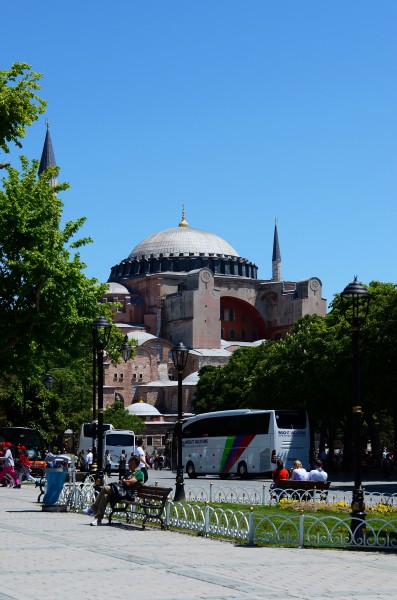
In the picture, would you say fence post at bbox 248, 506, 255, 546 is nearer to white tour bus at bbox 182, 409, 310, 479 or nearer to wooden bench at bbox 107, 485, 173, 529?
wooden bench at bbox 107, 485, 173, 529

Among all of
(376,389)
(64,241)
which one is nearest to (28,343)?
(64,241)

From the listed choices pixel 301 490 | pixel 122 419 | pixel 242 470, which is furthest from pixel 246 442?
pixel 122 419

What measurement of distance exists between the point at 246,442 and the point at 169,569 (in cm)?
3045

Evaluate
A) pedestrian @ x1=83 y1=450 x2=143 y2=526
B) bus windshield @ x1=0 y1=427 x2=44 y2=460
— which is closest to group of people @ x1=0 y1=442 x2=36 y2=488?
bus windshield @ x1=0 y1=427 x2=44 y2=460

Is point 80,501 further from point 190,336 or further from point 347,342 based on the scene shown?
point 190,336

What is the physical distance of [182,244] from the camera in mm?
126188

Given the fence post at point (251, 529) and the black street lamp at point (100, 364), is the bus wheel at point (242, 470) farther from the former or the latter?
the fence post at point (251, 529)

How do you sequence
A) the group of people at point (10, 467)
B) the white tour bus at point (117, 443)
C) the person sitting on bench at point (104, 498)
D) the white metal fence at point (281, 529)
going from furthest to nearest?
the white tour bus at point (117, 443)
the group of people at point (10, 467)
the person sitting on bench at point (104, 498)
the white metal fence at point (281, 529)

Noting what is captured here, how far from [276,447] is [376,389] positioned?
515 centimetres

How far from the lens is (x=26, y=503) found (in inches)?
896

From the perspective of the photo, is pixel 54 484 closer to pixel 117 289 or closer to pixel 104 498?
pixel 104 498

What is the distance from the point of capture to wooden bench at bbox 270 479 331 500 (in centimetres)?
2001

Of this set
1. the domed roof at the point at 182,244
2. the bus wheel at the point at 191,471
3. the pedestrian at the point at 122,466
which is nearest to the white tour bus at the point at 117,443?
the pedestrian at the point at 122,466

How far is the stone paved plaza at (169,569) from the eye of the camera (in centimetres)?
950
